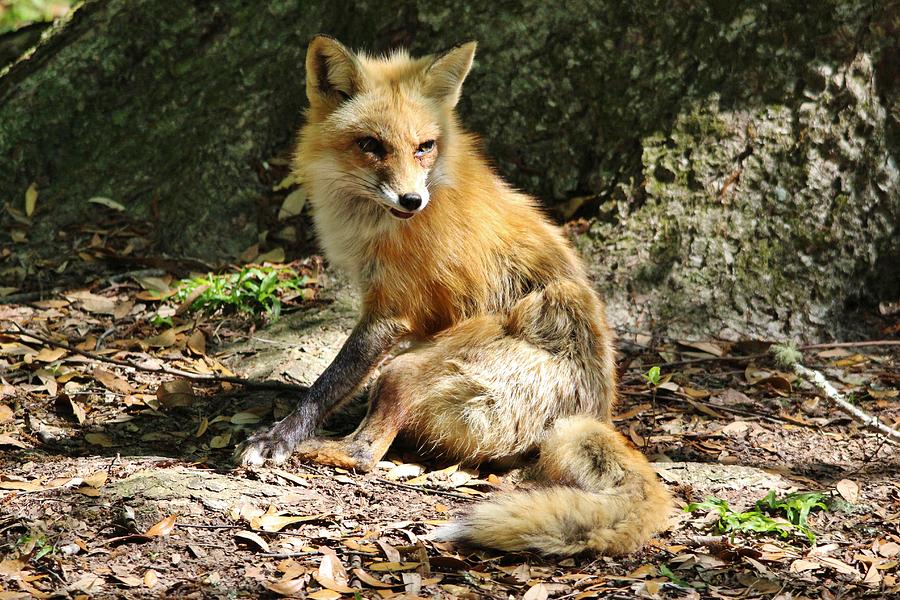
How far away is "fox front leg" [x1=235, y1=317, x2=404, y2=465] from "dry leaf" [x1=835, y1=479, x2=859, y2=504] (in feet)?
8.06

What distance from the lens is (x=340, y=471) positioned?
4539 mm

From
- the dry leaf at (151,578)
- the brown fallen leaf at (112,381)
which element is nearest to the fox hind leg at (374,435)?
the dry leaf at (151,578)

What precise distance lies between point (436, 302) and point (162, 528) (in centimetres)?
197

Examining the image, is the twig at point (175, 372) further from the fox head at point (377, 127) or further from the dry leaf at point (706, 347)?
the dry leaf at point (706, 347)

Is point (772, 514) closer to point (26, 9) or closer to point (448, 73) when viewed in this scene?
point (448, 73)

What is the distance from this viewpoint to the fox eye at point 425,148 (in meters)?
4.75

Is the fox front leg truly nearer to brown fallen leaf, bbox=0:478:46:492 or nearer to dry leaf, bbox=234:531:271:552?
dry leaf, bbox=234:531:271:552

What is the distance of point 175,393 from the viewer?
519 centimetres

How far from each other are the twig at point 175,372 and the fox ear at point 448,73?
198cm

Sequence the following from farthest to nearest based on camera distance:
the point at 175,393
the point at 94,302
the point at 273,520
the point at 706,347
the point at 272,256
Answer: the point at 272,256 → the point at 94,302 → the point at 706,347 → the point at 175,393 → the point at 273,520

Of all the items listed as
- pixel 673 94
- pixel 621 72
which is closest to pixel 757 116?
pixel 673 94

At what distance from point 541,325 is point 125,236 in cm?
359

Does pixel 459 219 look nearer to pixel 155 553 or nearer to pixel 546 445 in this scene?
pixel 546 445

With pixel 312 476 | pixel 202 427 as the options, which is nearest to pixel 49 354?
pixel 202 427
